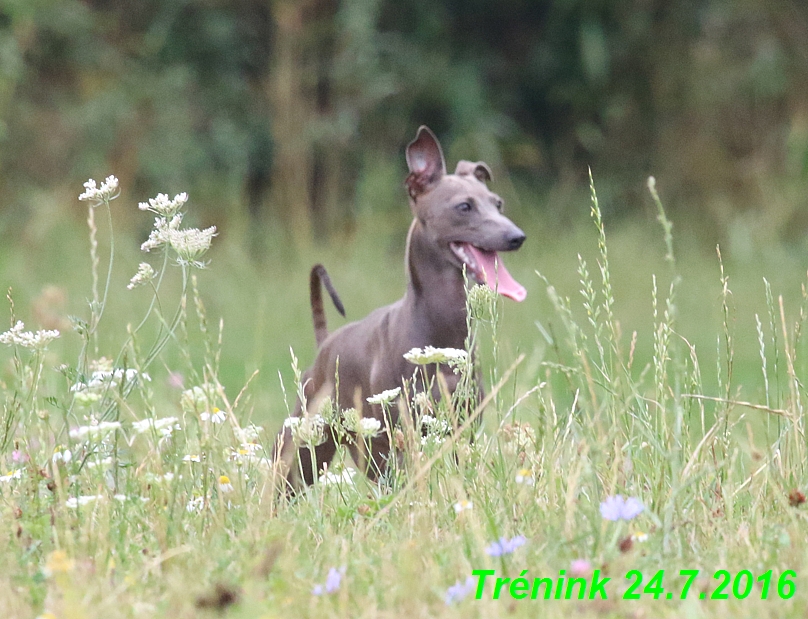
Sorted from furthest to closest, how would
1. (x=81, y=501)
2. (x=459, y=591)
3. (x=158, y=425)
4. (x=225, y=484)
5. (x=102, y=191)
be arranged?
(x=225, y=484), (x=102, y=191), (x=158, y=425), (x=81, y=501), (x=459, y=591)

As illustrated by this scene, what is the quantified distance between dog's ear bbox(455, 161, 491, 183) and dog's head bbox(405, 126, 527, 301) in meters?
0.17

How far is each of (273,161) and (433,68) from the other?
1.77 m

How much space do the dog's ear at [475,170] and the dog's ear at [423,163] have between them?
0.52 ft

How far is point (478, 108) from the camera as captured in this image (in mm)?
11344

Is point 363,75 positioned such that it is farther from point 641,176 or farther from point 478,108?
point 641,176

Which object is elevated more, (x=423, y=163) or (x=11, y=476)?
(x=423, y=163)

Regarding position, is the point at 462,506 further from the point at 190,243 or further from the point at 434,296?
the point at 434,296

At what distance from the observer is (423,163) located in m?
4.00

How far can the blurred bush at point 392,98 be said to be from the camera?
10.8 metres

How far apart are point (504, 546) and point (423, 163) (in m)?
2.19

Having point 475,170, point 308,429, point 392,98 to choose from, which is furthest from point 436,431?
point 392,98

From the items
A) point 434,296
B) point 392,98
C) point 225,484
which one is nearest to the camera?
point 225,484

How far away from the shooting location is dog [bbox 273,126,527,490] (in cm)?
357

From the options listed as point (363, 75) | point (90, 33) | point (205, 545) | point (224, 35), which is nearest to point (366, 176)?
point (363, 75)
